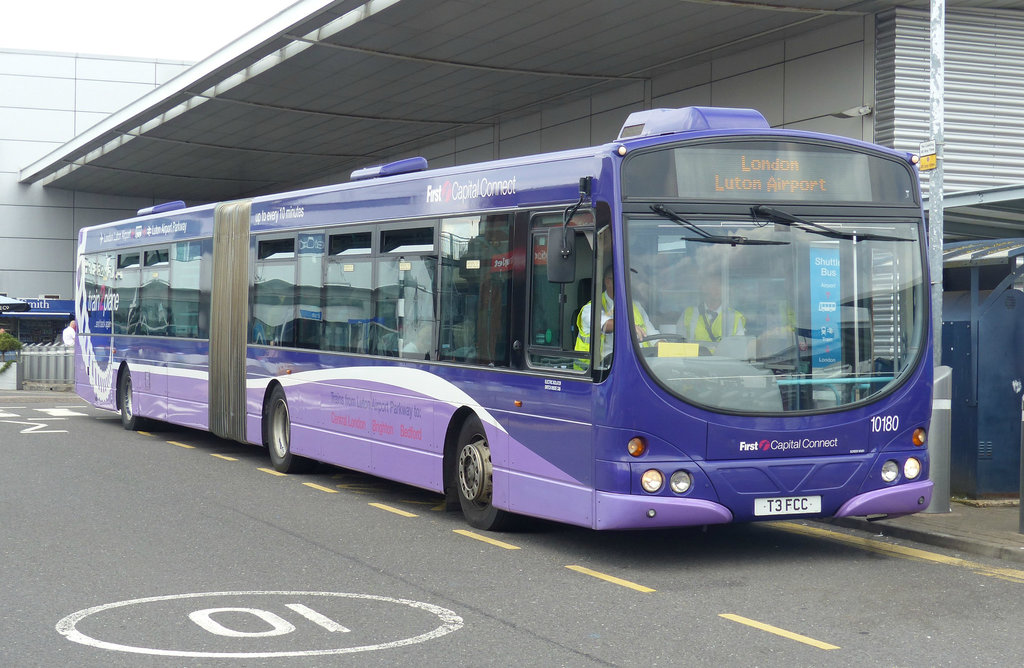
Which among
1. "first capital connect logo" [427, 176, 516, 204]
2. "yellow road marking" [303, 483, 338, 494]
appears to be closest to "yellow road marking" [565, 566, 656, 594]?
"first capital connect logo" [427, 176, 516, 204]

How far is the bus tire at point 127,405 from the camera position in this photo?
62.3 ft

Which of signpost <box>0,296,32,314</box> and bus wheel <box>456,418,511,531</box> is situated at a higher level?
signpost <box>0,296,32,314</box>

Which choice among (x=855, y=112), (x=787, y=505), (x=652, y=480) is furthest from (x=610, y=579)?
(x=855, y=112)

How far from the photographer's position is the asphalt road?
6.26 m

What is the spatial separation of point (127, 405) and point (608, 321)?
41.4 ft

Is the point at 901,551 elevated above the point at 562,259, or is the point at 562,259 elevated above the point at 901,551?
the point at 562,259

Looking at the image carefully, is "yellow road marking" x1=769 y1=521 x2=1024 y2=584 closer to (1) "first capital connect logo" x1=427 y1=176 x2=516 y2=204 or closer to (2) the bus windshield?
(2) the bus windshield

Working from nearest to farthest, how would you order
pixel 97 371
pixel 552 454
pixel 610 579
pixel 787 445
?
pixel 610 579 → pixel 787 445 → pixel 552 454 → pixel 97 371

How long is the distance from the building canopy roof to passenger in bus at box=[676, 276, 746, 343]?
9417 millimetres

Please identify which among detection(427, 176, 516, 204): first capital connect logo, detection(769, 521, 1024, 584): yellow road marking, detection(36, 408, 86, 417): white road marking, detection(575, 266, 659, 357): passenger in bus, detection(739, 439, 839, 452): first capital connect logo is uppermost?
detection(427, 176, 516, 204): first capital connect logo

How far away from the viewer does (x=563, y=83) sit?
23.1m

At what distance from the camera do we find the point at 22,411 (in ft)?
77.4

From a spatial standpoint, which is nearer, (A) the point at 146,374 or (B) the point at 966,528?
(B) the point at 966,528

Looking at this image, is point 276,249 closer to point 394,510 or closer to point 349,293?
point 349,293
